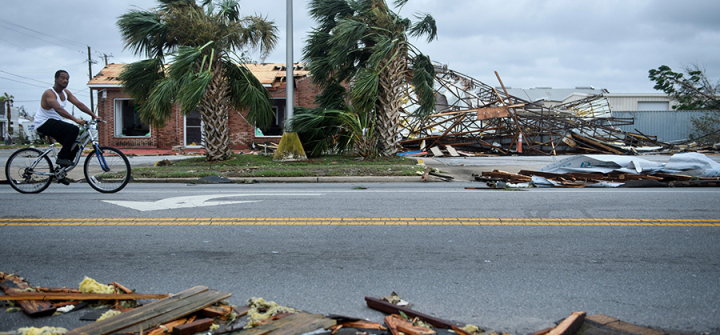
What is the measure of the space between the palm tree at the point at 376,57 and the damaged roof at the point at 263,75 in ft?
21.6

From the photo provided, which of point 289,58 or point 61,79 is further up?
point 289,58

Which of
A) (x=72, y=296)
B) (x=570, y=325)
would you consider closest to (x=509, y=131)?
(x=570, y=325)

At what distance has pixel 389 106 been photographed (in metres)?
15.9

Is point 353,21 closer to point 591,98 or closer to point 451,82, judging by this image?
point 451,82

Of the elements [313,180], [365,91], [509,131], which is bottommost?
[313,180]

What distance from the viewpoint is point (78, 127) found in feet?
25.1

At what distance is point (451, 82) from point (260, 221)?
20.7 metres

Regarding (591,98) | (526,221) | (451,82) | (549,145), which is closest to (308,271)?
(526,221)

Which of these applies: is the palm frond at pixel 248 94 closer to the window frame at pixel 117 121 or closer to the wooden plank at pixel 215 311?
the wooden plank at pixel 215 311

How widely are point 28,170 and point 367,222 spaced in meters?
5.89

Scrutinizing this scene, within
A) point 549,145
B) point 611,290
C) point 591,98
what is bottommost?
point 611,290

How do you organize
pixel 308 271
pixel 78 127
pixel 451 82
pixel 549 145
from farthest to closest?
pixel 451 82, pixel 549 145, pixel 78 127, pixel 308 271

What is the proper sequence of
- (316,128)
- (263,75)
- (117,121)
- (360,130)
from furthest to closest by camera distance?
(117,121) < (263,75) < (316,128) < (360,130)

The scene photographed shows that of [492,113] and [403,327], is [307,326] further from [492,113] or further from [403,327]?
[492,113]
